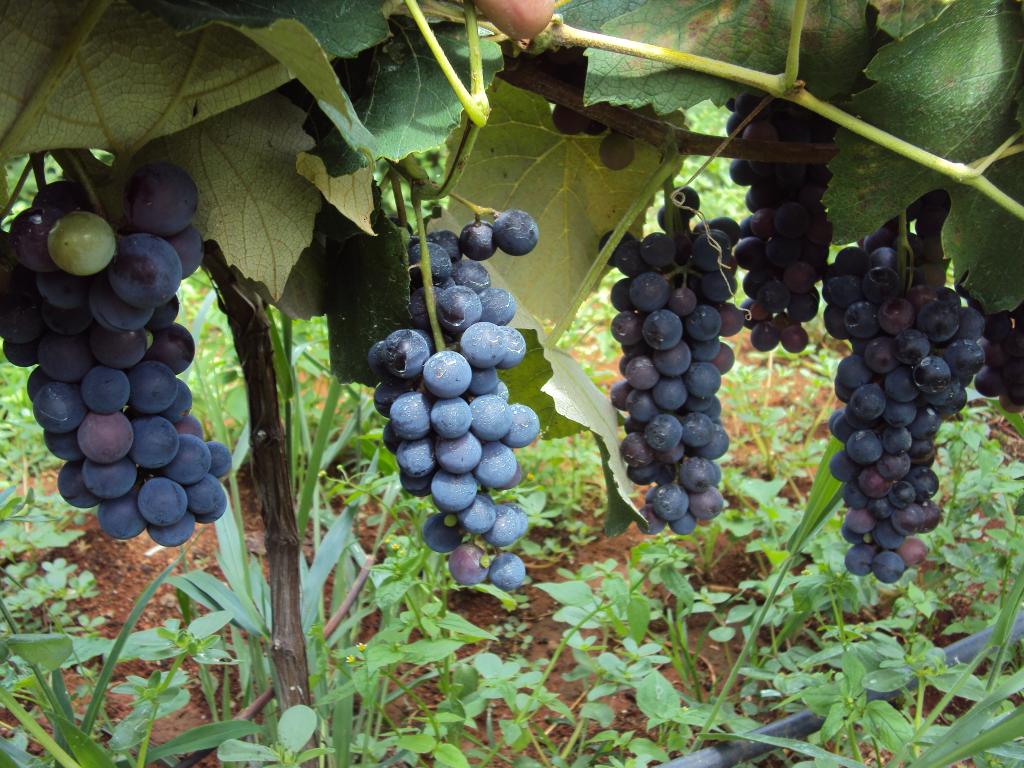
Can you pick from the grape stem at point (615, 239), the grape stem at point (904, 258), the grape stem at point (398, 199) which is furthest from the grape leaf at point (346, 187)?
the grape stem at point (904, 258)

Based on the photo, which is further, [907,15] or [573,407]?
[573,407]

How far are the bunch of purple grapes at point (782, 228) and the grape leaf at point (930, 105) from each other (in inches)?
4.5

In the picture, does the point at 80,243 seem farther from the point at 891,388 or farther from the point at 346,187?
the point at 891,388

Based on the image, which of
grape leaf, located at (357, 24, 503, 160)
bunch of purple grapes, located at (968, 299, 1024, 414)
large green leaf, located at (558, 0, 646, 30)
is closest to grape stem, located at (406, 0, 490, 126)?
grape leaf, located at (357, 24, 503, 160)

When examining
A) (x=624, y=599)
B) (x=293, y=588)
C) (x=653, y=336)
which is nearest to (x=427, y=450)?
(x=653, y=336)

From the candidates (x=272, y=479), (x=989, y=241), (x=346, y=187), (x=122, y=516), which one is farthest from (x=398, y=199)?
(x=989, y=241)

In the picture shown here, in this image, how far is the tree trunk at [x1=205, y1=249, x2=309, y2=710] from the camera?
78 cm

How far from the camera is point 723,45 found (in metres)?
0.66

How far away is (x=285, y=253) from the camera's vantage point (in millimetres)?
587

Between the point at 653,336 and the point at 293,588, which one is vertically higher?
the point at 653,336

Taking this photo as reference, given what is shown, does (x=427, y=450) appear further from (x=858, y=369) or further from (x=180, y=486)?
(x=858, y=369)

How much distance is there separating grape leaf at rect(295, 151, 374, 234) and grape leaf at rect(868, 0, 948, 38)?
0.36 metres

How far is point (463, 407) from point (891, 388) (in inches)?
16.6

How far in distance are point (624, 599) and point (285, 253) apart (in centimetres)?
61
